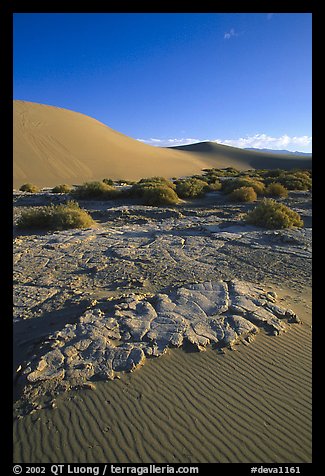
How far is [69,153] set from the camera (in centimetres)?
4025

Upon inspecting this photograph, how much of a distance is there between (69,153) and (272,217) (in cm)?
→ 3667

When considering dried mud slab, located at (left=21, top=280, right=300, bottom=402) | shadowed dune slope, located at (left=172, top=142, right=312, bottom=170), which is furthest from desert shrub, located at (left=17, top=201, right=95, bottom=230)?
shadowed dune slope, located at (left=172, top=142, right=312, bottom=170)

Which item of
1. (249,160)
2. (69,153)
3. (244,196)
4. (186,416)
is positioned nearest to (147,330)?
(186,416)

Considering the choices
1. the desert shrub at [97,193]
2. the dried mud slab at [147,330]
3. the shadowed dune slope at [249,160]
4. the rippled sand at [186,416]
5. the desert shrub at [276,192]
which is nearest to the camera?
the rippled sand at [186,416]

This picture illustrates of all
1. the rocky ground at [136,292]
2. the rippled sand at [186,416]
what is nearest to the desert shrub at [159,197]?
the rocky ground at [136,292]

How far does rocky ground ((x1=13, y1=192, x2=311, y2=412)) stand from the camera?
325cm

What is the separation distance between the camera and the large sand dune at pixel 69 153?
3353 centimetres

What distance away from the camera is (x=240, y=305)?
425 centimetres

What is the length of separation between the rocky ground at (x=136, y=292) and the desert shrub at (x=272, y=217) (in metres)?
0.39

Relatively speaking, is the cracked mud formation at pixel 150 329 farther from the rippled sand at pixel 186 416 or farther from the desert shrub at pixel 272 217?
the desert shrub at pixel 272 217

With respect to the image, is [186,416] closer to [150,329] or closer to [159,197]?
[150,329]

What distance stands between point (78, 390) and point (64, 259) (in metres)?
3.84
